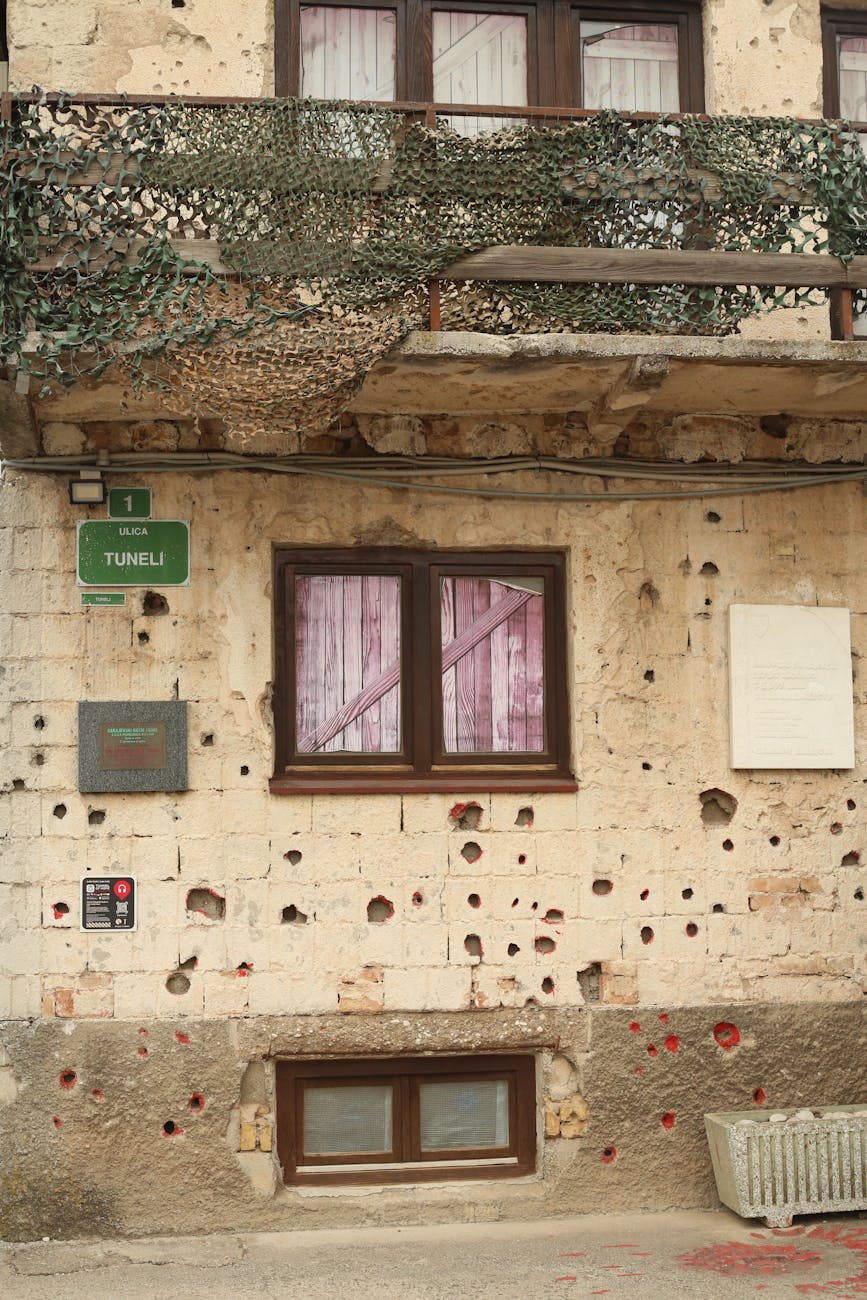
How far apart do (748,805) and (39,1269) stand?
3839 mm

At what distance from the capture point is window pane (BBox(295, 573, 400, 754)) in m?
6.58

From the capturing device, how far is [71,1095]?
614 cm

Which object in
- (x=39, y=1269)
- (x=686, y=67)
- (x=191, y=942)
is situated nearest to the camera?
(x=39, y=1269)

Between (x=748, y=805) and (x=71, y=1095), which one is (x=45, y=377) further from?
(x=748, y=805)

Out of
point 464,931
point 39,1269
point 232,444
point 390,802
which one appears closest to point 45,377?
point 232,444

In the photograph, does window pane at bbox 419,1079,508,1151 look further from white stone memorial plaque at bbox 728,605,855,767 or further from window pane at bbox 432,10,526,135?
window pane at bbox 432,10,526,135

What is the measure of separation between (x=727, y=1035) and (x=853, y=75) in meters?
5.10

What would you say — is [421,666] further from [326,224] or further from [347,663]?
[326,224]

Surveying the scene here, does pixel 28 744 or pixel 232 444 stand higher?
pixel 232 444

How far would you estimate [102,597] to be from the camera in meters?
6.42

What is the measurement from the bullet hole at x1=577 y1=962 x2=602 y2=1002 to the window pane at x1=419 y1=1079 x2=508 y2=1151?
59 centimetres

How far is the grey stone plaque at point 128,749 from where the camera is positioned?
629 cm

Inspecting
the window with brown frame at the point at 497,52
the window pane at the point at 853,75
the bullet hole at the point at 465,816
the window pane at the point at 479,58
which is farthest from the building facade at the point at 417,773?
the window pane at the point at 853,75

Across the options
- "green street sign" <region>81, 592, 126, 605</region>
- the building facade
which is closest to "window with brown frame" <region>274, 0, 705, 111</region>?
the building facade
